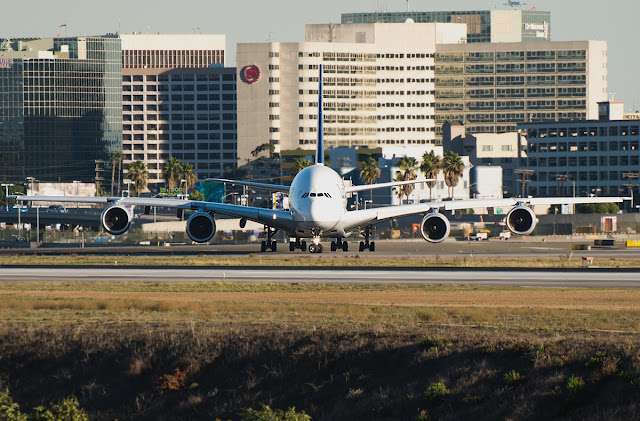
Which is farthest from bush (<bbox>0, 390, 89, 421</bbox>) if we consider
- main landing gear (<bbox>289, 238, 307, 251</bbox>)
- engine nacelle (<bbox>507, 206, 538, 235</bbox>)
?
engine nacelle (<bbox>507, 206, 538, 235</bbox>)

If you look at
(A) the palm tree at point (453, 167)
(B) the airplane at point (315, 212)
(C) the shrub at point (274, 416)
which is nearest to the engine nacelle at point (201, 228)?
(B) the airplane at point (315, 212)

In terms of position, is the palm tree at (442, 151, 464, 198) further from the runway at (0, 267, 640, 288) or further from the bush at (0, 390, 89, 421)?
the bush at (0, 390, 89, 421)

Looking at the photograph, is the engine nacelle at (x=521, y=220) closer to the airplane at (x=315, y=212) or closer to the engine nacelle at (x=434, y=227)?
the airplane at (x=315, y=212)

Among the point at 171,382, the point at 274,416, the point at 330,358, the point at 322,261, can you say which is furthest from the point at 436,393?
the point at 322,261

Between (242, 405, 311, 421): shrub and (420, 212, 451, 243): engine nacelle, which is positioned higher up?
(420, 212, 451, 243): engine nacelle

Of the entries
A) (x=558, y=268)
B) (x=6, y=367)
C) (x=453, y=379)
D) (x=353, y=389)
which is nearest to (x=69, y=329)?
(x=6, y=367)

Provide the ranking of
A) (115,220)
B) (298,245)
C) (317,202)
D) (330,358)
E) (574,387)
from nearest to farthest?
(574,387), (330,358), (317,202), (115,220), (298,245)

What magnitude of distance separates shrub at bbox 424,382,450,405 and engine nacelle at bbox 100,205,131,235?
53977 mm

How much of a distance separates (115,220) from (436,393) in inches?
2167

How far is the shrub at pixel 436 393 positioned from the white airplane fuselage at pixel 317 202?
150 ft

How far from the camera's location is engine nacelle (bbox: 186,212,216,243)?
8381 cm

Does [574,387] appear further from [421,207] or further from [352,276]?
[421,207]

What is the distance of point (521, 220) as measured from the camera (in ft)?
277

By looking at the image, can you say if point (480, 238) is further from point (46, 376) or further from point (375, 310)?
point (46, 376)
